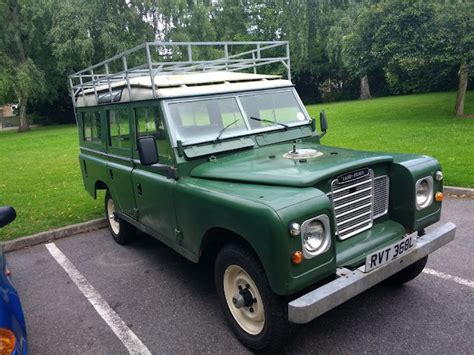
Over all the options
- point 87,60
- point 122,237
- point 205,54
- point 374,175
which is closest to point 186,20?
point 205,54

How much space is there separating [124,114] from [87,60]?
81.2ft

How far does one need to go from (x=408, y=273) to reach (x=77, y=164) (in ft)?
36.2

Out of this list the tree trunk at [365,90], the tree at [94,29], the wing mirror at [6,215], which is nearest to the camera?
the wing mirror at [6,215]

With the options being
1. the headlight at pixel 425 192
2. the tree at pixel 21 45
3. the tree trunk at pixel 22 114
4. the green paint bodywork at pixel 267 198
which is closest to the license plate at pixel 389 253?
the green paint bodywork at pixel 267 198

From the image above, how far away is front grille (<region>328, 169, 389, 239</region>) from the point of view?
10.5 feet

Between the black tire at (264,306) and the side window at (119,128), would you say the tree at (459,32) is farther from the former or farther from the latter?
the black tire at (264,306)

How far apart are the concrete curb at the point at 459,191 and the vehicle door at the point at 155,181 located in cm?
504

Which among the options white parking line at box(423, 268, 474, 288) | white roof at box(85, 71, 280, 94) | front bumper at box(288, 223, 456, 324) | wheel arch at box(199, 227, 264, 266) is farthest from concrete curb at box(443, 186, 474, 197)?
wheel arch at box(199, 227, 264, 266)

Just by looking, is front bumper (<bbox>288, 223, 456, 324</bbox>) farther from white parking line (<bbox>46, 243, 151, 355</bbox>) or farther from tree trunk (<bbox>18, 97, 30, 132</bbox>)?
tree trunk (<bbox>18, 97, 30, 132</bbox>)

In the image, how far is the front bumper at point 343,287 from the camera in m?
2.67

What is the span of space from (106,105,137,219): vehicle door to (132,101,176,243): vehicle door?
8.0 inches

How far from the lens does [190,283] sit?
4.52m

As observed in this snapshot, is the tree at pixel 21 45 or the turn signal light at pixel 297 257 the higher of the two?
the tree at pixel 21 45

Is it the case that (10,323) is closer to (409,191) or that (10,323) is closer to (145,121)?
(145,121)
